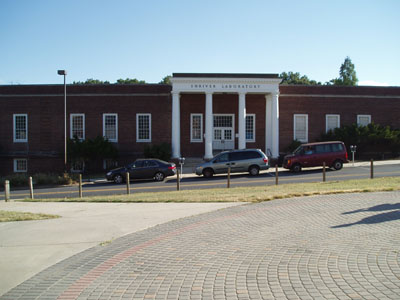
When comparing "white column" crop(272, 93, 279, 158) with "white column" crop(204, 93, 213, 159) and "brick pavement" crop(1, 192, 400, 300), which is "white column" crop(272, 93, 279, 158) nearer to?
"white column" crop(204, 93, 213, 159)

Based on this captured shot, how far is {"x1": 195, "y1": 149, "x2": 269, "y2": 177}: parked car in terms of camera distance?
2461 cm

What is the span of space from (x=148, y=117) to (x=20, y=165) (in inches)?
501

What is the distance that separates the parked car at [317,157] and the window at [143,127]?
14.3 meters

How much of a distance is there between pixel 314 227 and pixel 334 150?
60.5 ft

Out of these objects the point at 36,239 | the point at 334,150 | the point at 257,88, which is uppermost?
the point at 257,88

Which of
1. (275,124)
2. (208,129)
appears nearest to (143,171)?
(208,129)

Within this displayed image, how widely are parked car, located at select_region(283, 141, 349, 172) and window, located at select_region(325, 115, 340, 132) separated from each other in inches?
402

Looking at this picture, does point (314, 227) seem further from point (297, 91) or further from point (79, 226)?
point (297, 91)

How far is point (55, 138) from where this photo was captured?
35594 millimetres

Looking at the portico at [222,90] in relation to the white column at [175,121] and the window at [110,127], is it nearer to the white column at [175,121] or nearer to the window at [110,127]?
the white column at [175,121]

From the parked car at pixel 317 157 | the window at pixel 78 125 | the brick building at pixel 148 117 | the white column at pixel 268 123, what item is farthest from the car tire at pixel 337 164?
the window at pixel 78 125

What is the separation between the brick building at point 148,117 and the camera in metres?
35.1

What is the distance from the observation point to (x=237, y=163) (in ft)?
80.7

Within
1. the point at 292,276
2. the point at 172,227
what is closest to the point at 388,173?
the point at 172,227
